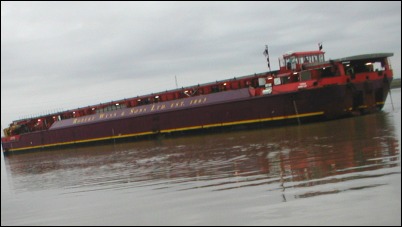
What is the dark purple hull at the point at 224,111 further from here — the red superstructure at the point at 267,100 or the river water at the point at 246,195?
the river water at the point at 246,195

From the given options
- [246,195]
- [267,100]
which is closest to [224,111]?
[267,100]

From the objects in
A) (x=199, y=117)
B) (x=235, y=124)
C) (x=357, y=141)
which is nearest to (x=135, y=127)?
(x=199, y=117)

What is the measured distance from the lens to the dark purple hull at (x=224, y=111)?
1032 inches

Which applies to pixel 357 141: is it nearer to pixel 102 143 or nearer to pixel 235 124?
pixel 235 124

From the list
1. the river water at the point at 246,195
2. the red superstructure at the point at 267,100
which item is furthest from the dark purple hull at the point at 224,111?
the river water at the point at 246,195

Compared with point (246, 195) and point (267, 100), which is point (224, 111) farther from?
point (246, 195)

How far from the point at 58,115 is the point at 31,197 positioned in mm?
36082

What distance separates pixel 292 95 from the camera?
2661 centimetres

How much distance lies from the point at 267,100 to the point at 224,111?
3.42 metres

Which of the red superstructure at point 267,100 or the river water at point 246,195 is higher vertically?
the red superstructure at point 267,100

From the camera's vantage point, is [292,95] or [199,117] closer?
[292,95]

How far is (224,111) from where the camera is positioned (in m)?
29.5

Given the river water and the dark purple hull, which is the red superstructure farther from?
the river water

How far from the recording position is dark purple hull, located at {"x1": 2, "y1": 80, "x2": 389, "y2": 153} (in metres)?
26.2
